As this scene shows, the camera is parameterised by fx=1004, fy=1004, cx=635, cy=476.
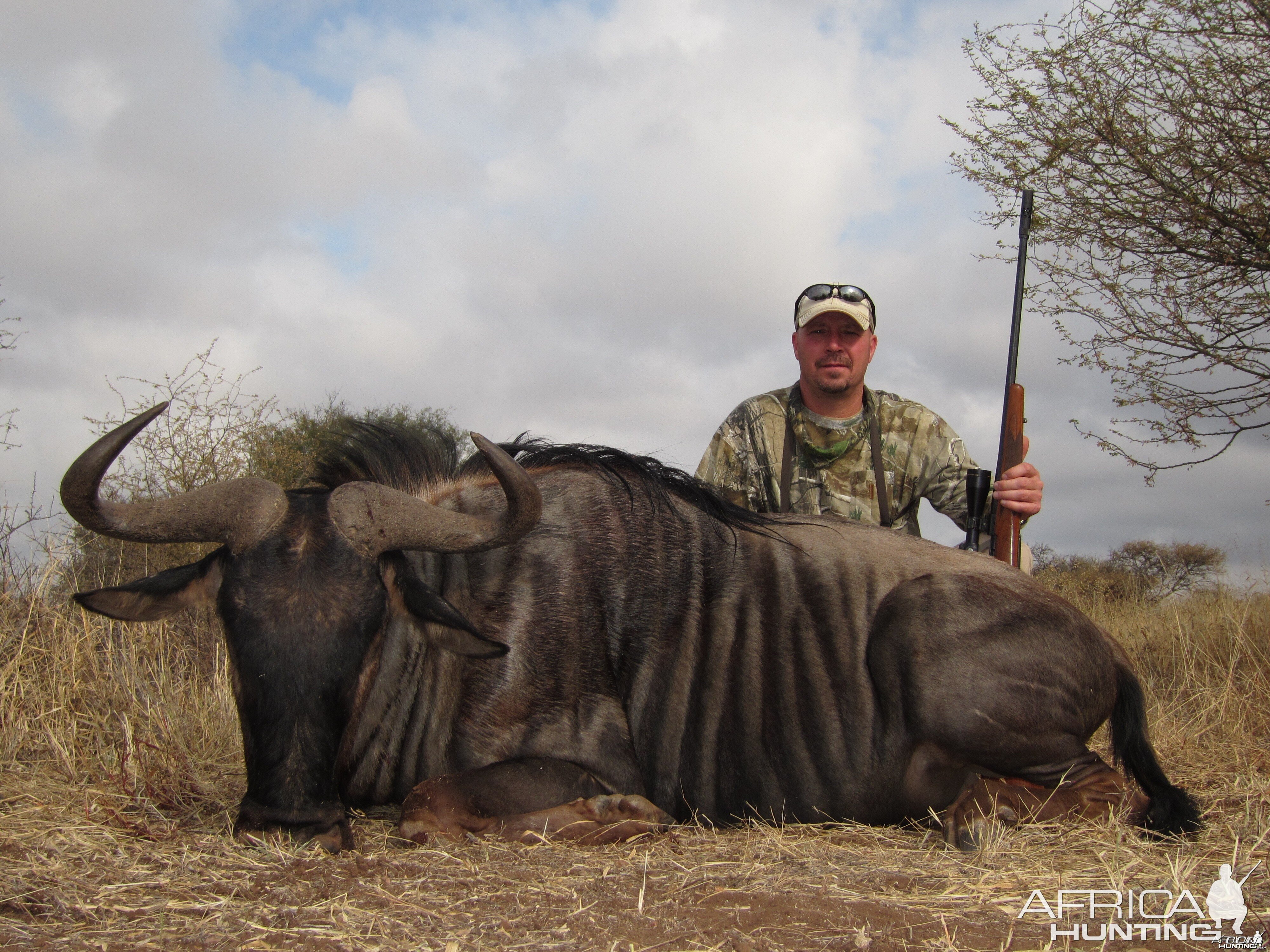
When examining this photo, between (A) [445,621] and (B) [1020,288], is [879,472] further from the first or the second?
(A) [445,621]

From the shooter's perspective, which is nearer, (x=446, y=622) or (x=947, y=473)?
(x=446, y=622)

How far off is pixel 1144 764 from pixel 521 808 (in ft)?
7.30

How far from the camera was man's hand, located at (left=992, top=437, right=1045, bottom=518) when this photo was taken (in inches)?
192

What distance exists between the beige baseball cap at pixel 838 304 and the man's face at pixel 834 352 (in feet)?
0.10

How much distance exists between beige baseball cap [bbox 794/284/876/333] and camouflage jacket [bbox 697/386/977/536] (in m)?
0.53

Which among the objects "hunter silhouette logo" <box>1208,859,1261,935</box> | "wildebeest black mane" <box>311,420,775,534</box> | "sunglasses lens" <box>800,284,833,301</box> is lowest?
"hunter silhouette logo" <box>1208,859,1261,935</box>

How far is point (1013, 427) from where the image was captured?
17.8 ft

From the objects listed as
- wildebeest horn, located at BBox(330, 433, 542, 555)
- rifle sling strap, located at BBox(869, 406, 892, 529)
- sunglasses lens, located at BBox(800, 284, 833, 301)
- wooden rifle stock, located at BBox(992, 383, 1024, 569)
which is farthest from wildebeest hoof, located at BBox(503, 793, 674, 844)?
sunglasses lens, located at BBox(800, 284, 833, 301)

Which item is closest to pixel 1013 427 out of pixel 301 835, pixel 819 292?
pixel 819 292

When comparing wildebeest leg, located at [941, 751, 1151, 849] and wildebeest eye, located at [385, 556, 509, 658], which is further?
wildebeest leg, located at [941, 751, 1151, 849]

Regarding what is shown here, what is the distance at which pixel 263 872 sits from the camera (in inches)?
104

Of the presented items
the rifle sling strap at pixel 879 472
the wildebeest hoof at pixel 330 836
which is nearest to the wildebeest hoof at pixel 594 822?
the wildebeest hoof at pixel 330 836

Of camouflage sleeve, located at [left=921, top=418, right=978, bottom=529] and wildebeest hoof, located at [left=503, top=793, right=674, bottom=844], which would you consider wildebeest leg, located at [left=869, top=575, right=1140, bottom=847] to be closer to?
wildebeest hoof, located at [left=503, top=793, right=674, bottom=844]

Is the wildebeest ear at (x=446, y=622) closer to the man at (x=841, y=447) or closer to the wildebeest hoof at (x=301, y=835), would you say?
the wildebeest hoof at (x=301, y=835)
